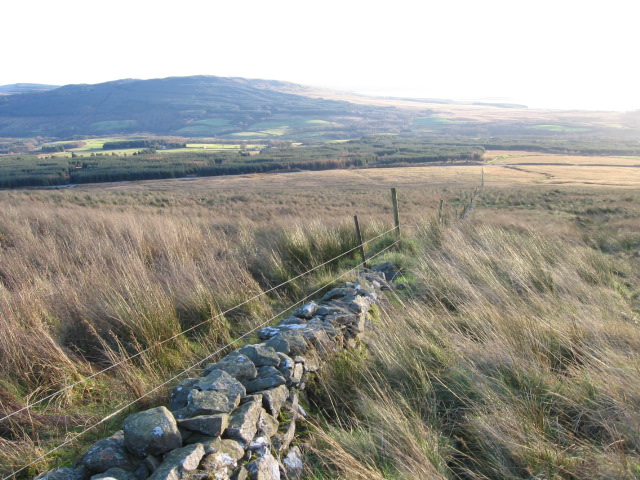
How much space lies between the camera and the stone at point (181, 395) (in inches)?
111

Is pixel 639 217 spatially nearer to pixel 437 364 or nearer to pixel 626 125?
pixel 437 364

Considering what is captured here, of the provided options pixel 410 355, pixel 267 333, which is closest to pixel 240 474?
pixel 410 355

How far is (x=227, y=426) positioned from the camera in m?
2.61

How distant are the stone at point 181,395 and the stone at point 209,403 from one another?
0.14 m

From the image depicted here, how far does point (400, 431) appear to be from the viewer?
106 inches

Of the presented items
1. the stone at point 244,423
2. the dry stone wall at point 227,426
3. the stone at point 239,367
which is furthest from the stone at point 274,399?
the stone at point 239,367

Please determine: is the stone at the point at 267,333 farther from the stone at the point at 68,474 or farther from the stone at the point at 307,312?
the stone at the point at 68,474

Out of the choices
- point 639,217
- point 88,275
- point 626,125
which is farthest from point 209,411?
point 626,125

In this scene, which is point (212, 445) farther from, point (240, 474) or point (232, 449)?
point (240, 474)

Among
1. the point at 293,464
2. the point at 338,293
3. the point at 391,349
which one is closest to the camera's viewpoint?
the point at 293,464

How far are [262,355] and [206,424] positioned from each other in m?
0.90

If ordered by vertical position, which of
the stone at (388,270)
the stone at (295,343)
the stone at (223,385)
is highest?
the stone at (223,385)

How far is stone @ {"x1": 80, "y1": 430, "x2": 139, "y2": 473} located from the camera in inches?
91.0

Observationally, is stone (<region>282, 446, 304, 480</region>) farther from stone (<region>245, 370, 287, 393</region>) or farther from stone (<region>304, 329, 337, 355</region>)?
stone (<region>304, 329, 337, 355</region>)
